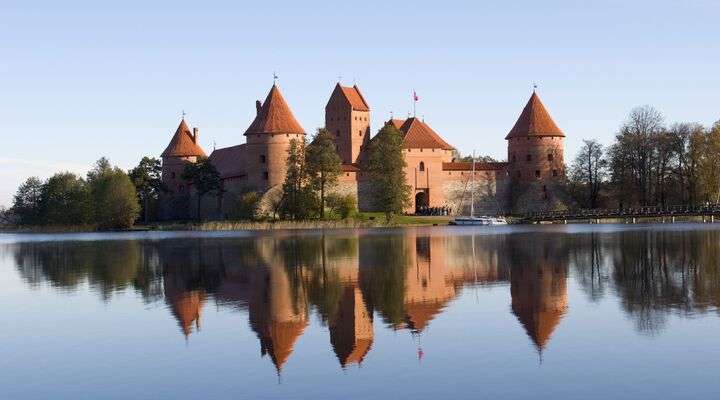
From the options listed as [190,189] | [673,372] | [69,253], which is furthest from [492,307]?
[190,189]

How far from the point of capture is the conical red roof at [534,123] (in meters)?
71.9

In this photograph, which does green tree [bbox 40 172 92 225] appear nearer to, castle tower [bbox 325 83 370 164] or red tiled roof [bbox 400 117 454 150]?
castle tower [bbox 325 83 370 164]

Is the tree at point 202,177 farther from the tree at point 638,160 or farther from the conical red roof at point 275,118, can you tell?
the tree at point 638,160

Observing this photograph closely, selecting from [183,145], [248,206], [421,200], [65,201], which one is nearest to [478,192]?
[421,200]

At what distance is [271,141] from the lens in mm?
67188

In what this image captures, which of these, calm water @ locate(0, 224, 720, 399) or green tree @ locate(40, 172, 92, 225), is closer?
calm water @ locate(0, 224, 720, 399)

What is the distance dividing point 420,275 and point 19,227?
68.4 m

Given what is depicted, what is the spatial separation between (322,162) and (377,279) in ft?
131

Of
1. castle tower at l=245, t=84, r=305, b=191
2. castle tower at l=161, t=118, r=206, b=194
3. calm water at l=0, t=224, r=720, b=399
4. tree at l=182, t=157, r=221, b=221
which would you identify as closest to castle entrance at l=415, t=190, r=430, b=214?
castle tower at l=245, t=84, r=305, b=191

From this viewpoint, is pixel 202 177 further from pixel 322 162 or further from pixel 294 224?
pixel 322 162

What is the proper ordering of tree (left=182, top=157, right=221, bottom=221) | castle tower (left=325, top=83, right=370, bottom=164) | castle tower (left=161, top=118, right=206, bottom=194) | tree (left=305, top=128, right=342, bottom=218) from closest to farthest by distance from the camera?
tree (left=305, top=128, right=342, bottom=218)
tree (left=182, top=157, right=221, bottom=221)
castle tower (left=325, top=83, right=370, bottom=164)
castle tower (left=161, top=118, right=206, bottom=194)

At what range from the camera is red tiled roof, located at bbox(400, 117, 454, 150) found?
2810 inches

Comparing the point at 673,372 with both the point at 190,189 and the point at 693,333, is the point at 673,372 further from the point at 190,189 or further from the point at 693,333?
the point at 190,189

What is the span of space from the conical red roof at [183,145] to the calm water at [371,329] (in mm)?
52953
